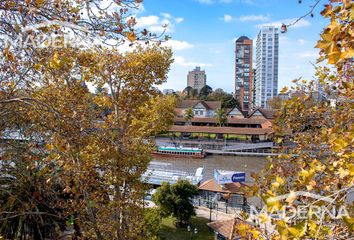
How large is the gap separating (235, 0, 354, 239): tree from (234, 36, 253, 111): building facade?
66388 mm

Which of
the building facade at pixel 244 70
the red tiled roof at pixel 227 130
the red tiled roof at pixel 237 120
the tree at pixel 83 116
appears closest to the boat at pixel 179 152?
the red tiled roof at pixel 227 130

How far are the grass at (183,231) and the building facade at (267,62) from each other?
66.2 m

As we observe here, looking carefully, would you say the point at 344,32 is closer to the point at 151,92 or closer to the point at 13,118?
the point at 13,118

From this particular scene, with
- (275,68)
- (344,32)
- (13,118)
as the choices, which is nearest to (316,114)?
(344,32)

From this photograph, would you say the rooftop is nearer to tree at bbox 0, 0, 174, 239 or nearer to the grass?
the grass

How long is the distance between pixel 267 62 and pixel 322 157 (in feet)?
254

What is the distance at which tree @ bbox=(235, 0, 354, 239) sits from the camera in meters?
1.47

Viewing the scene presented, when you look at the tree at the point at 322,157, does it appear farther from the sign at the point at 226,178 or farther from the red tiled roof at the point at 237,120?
the red tiled roof at the point at 237,120

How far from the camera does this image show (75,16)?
3.11m

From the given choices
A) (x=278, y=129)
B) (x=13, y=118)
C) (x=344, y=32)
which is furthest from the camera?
(x=278, y=129)

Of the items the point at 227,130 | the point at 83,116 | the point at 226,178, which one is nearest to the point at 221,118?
the point at 227,130

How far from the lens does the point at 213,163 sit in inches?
1179

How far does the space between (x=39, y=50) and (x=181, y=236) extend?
11723mm

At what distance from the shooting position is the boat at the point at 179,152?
32.5 meters
